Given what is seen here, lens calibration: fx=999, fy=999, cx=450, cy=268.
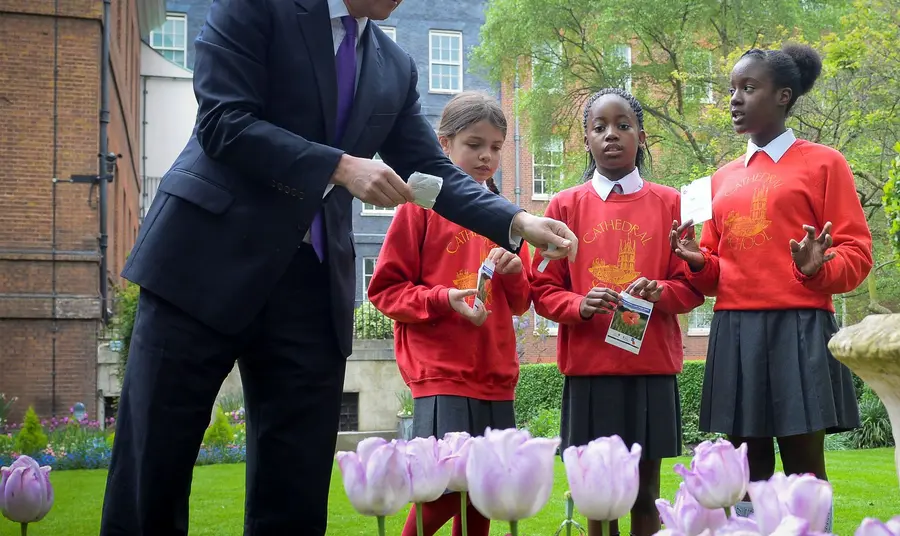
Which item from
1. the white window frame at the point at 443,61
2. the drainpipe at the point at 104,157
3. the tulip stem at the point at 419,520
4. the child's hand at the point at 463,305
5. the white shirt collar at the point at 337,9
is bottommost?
the tulip stem at the point at 419,520

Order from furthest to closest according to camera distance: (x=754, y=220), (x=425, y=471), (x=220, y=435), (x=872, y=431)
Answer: (x=872, y=431)
(x=220, y=435)
(x=754, y=220)
(x=425, y=471)

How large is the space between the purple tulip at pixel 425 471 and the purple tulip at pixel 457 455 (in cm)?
2

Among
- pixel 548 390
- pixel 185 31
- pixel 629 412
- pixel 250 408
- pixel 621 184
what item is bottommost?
pixel 548 390

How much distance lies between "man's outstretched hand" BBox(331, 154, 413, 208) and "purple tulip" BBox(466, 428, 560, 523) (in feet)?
3.40

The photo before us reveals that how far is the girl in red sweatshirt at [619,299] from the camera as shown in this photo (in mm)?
3625

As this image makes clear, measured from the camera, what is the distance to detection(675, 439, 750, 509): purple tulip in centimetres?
128

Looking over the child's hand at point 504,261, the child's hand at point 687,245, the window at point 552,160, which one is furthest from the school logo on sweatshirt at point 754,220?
the window at point 552,160

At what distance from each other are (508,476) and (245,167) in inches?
52.9

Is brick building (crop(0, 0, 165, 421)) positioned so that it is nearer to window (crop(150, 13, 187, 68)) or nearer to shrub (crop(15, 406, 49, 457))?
shrub (crop(15, 406, 49, 457))

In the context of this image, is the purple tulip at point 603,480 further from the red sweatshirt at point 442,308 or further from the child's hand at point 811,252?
the red sweatshirt at point 442,308

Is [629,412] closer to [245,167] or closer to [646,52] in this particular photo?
[245,167]

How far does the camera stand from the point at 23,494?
1.76 m

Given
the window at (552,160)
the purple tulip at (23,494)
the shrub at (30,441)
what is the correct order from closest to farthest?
the purple tulip at (23,494)
the shrub at (30,441)
the window at (552,160)

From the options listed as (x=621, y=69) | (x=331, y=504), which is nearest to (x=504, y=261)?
(x=331, y=504)
